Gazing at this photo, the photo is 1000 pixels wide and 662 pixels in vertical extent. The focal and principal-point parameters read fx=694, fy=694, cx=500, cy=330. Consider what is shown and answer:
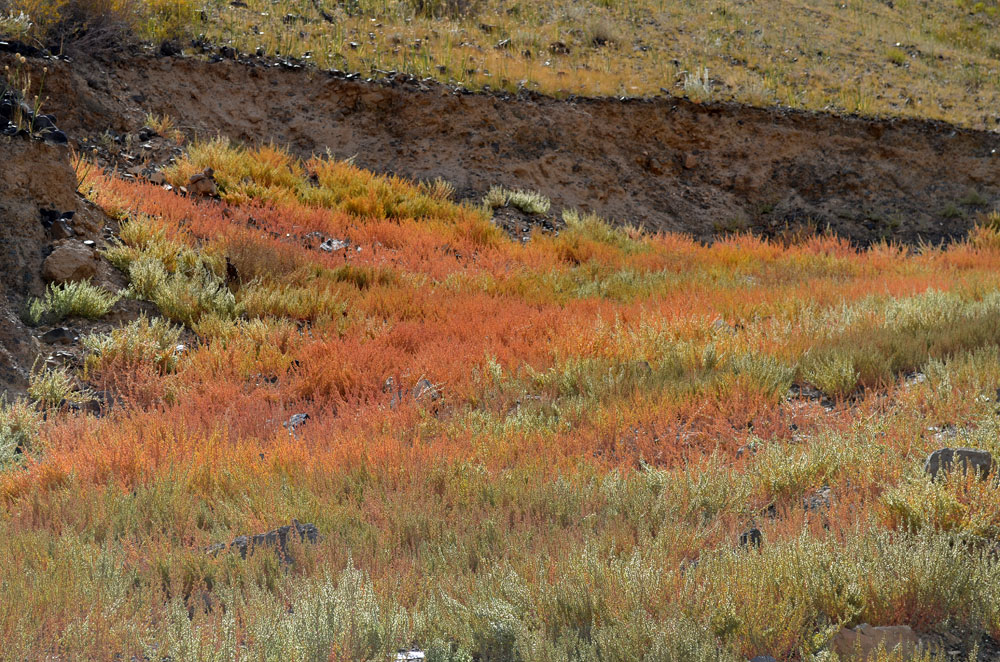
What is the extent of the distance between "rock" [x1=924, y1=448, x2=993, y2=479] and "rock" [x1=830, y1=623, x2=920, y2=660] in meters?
1.25

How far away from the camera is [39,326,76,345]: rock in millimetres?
6238

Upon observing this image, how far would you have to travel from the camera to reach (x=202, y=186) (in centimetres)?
1084

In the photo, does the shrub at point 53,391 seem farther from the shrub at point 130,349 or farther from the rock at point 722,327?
the rock at point 722,327

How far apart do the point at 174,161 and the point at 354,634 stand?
11.4 m

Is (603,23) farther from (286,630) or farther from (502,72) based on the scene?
(286,630)

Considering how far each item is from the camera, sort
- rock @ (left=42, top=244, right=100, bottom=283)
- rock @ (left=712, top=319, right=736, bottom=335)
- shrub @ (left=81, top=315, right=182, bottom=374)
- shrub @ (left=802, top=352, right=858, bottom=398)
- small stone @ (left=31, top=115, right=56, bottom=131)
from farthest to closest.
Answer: small stone @ (left=31, top=115, right=56, bottom=131) < rock @ (left=42, top=244, right=100, bottom=283) < rock @ (left=712, top=319, right=736, bottom=335) < shrub @ (left=81, top=315, right=182, bottom=374) < shrub @ (left=802, top=352, right=858, bottom=398)

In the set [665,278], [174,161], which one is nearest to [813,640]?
[665,278]

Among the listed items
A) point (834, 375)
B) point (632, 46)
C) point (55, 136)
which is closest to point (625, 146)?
point (632, 46)

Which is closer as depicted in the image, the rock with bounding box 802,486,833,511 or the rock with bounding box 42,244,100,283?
the rock with bounding box 802,486,833,511

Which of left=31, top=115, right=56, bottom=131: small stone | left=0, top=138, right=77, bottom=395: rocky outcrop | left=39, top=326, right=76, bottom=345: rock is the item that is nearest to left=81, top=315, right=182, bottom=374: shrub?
left=39, top=326, right=76, bottom=345: rock

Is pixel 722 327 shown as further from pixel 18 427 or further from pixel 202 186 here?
pixel 202 186

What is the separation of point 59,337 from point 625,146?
523 inches

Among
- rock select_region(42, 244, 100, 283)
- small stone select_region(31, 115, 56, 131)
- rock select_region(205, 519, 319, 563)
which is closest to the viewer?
rock select_region(205, 519, 319, 563)

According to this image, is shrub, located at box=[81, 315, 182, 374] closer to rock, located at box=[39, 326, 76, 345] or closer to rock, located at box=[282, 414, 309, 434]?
rock, located at box=[39, 326, 76, 345]
